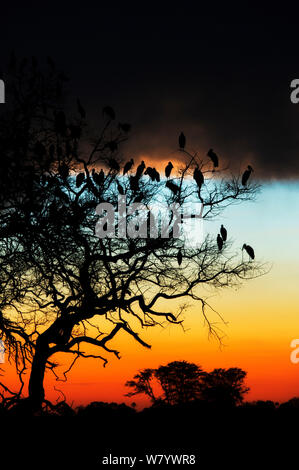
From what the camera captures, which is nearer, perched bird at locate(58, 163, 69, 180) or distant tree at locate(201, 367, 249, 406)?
perched bird at locate(58, 163, 69, 180)

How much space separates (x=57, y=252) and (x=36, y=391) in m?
7.81

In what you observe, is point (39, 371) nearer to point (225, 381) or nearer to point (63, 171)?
point (63, 171)

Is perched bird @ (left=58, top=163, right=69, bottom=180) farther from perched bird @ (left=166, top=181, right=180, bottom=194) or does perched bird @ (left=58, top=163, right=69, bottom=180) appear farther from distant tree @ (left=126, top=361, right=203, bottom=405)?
distant tree @ (left=126, top=361, right=203, bottom=405)

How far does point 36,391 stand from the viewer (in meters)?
16.4

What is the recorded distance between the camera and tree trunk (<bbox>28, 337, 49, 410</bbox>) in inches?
647

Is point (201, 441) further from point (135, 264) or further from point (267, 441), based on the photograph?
point (135, 264)

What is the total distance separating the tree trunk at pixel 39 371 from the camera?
647 inches
